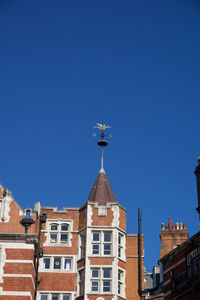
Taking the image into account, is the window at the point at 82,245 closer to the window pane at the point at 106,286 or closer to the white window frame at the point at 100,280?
the white window frame at the point at 100,280

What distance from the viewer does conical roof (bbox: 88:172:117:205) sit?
43781mm

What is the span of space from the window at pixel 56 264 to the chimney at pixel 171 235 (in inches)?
340

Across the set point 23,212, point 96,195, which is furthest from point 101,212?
point 23,212

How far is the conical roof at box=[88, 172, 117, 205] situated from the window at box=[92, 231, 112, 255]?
2.76 m

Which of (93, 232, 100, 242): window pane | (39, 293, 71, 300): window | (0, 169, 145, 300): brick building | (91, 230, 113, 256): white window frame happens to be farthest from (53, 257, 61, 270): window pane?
(93, 232, 100, 242): window pane

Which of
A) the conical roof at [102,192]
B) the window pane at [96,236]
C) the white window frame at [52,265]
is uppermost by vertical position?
the conical roof at [102,192]

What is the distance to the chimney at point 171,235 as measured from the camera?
4628 cm

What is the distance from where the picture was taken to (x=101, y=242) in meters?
41.1

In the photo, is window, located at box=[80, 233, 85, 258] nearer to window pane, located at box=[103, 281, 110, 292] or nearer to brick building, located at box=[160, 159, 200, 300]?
window pane, located at box=[103, 281, 110, 292]

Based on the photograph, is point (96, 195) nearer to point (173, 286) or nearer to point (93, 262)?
point (93, 262)

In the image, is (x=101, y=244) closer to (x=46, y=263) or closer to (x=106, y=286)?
(x=106, y=286)

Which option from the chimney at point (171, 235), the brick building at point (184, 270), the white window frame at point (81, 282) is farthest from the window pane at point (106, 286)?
the chimney at point (171, 235)

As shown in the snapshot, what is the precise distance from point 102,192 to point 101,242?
4.71m

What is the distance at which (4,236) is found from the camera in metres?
37.2
